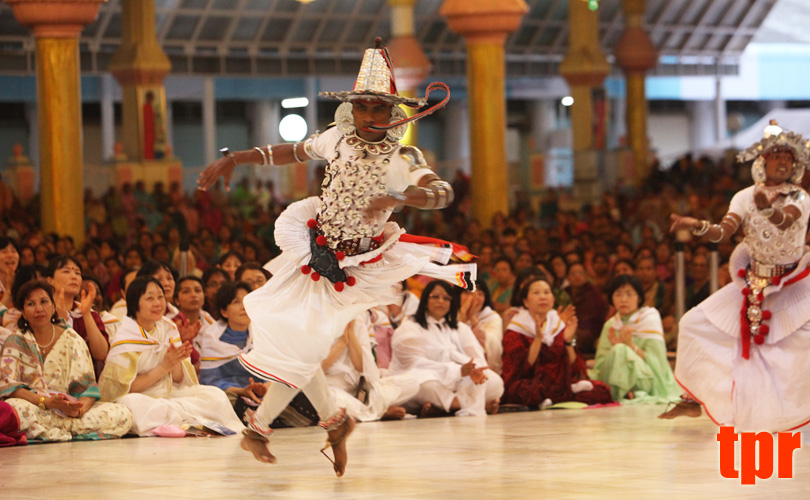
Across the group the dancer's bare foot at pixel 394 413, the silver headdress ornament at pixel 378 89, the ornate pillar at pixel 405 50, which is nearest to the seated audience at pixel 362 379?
the dancer's bare foot at pixel 394 413

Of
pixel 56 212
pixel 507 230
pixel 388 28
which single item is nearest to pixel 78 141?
pixel 56 212

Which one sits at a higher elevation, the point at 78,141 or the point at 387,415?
the point at 78,141

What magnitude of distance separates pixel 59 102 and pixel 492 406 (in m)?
6.34

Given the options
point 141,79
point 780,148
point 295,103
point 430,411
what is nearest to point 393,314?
point 430,411

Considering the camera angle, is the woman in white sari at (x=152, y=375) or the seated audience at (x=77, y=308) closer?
the woman in white sari at (x=152, y=375)

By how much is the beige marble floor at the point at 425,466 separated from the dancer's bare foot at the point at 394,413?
0.53 metres

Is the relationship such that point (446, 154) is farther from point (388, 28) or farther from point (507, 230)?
point (507, 230)

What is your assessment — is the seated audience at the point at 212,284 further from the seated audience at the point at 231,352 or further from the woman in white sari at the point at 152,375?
the woman in white sari at the point at 152,375

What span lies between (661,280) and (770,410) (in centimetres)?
381

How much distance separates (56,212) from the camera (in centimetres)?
1290

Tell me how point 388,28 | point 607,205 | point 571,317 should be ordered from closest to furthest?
1. point 571,317
2. point 607,205
3. point 388,28

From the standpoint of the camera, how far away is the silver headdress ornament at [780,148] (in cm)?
662

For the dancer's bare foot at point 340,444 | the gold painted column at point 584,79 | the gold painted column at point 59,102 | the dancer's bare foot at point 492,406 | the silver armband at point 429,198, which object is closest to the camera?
the silver armband at point 429,198

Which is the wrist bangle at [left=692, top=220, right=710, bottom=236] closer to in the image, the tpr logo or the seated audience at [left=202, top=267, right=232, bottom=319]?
the tpr logo
